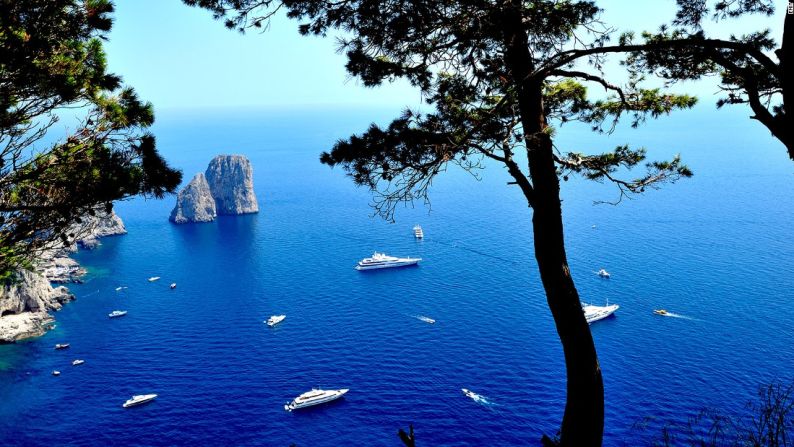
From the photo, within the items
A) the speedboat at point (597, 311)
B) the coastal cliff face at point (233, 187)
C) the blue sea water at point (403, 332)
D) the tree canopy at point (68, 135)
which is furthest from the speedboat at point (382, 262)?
the tree canopy at point (68, 135)

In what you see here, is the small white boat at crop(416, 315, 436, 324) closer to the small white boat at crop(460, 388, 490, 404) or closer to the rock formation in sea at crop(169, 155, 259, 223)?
the small white boat at crop(460, 388, 490, 404)

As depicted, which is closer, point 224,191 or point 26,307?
point 26,307

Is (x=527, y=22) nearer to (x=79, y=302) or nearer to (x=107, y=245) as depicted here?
(x=79, y=302)

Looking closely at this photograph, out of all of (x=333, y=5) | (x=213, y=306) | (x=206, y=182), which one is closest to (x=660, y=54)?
(x=333, y=5)

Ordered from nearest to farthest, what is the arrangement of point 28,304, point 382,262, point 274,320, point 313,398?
point 313,398, point 274,320, point 28,304, point 382,262

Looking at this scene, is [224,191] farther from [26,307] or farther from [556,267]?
[556,267]

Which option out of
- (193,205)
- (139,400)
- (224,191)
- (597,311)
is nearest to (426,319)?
(597,311)

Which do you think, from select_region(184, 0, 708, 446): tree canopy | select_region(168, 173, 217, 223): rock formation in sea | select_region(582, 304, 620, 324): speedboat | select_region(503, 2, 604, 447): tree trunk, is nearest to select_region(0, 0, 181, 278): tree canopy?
select_region(184, 0, 708, 446): tree canopy
